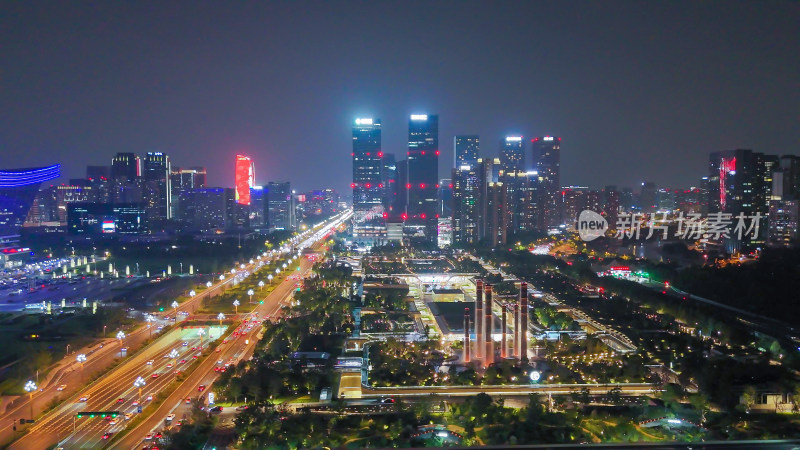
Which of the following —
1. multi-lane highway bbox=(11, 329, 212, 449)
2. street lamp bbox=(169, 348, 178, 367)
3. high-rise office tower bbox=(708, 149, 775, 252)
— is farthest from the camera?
high-rise office tower bbox=(708, 149, 775, 252)

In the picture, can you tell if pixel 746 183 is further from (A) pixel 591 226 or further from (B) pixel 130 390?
(B) pixel 130 390

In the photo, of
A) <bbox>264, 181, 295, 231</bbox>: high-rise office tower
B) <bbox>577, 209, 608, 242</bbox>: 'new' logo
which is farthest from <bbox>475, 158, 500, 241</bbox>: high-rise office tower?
<bbox>264, 181, 295, 231</bbox>: high-rise office tower

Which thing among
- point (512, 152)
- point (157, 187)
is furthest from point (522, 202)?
point (157, 187)

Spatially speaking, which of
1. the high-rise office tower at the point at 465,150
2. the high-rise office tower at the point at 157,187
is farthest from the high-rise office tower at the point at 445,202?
the high-rise office tower at the point at 157,187

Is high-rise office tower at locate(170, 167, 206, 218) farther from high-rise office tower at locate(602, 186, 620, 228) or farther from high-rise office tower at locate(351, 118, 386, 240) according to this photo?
high-rise office tower at locate(602, 186, 620, 228)

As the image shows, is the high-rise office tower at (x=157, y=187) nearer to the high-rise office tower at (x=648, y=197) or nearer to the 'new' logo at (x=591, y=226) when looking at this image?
the 'new' logo at (x=591, y=226)

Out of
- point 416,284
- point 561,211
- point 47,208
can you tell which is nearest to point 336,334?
point 416,284

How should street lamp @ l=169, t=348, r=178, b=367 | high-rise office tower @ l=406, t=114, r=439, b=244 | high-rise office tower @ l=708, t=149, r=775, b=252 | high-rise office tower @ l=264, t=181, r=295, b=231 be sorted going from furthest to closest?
high-rise office tower @ l=264, t=181, r=295, b=231 → high-rise office tower @ l=406, t=114, r=439, b=244 → high-rise office tower @ l=708, t=149, r=775, b=252 → street lamp @ l=169, t=348, r=178, b=367
